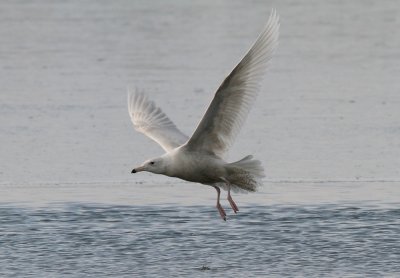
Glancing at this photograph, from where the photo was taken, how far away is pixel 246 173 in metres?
9.51

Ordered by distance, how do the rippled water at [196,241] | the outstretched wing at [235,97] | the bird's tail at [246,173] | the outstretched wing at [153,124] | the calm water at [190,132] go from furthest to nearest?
the outstretched wing at [153,124] → the bird's tail at [246,173] → the outstretched wing at [235,97] → the calm water at [190,132] → the rippled water at [196,241]

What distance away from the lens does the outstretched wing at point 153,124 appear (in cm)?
1041

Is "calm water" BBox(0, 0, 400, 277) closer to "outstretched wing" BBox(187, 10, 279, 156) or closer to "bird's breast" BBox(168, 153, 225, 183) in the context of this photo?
"bird's breast" BBox(168, 153, 225, 183)

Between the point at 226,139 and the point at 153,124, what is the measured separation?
145 centimetres

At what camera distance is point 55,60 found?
18344 mm

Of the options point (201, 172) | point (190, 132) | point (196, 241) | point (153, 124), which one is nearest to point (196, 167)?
point (201, 172)

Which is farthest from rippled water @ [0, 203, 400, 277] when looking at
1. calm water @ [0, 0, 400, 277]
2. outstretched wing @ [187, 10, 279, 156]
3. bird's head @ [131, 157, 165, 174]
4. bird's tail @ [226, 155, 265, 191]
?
outstretched wing @ [187, 10, 279, 156]

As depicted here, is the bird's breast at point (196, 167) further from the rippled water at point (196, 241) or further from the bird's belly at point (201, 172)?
the rippled water at point (196, 241)

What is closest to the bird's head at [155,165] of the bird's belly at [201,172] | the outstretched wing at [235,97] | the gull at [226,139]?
the gull at [226,139]

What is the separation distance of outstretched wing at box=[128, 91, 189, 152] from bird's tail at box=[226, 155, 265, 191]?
785mm

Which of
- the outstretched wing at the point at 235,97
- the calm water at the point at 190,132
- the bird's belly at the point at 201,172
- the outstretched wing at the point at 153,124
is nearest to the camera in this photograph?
the calm water at the point at 190,132

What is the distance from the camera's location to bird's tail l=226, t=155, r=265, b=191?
30.9 ft

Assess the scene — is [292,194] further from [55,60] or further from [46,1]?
[46,1]

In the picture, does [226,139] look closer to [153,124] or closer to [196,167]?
[196,167]
